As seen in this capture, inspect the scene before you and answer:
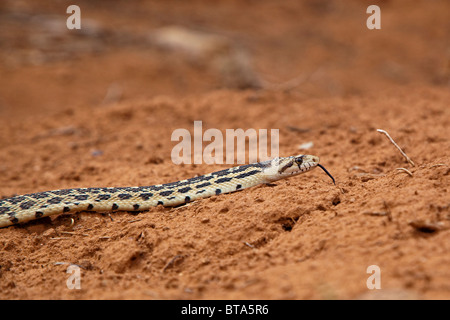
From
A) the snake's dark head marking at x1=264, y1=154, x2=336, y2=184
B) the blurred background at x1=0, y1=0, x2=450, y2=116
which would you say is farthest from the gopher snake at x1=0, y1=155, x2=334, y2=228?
the blurred background at x1=0, y1=0, x2=450, y2=116

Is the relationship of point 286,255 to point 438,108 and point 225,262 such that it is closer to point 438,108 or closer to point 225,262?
point 225,262

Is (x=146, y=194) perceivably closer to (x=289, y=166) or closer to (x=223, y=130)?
(x=289, y=166)

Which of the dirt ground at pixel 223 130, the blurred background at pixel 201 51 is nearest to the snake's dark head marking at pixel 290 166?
the dirt ground at pixel 223 130

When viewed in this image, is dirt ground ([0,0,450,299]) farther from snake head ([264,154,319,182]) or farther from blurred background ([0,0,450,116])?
snake head ([264,154,319,182])

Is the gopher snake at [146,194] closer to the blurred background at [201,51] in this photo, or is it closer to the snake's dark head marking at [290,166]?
the snake's dark head marking at [290,166]

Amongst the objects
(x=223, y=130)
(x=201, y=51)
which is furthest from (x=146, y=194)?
(x=201, y=51)

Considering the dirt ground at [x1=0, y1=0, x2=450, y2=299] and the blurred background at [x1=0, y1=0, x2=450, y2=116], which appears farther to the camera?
the blurred background at [x1=0, y1=0, x2=450, y2=116]

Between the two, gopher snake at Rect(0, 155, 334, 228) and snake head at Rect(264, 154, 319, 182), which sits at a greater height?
snake head at Rect(264, 154, 319, 182)
